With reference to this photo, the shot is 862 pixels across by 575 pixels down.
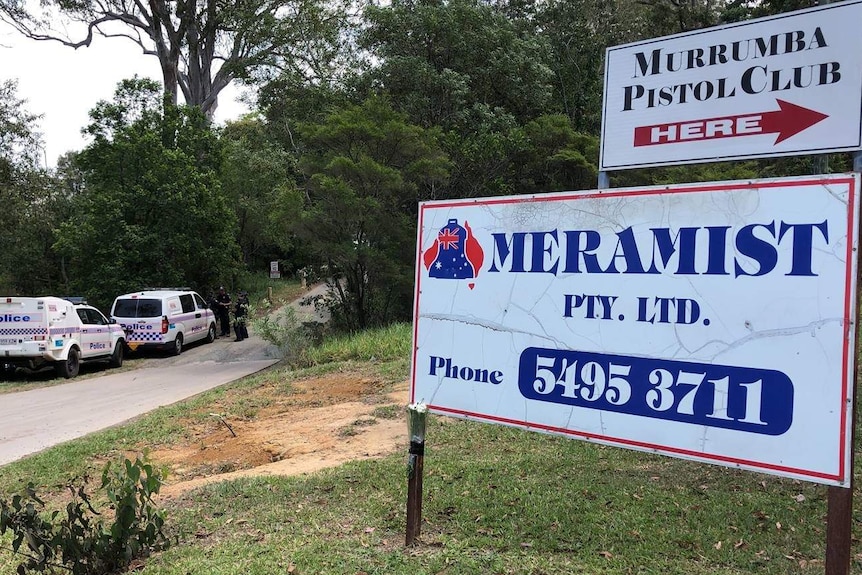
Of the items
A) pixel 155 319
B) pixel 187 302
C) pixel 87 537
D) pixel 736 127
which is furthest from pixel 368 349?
pixel 736 127

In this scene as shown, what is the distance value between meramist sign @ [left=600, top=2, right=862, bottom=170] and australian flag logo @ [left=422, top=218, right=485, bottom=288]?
0.99m

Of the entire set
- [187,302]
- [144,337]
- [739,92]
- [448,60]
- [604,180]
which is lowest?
[144,337]

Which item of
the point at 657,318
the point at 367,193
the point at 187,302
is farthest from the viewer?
the point at 187,302

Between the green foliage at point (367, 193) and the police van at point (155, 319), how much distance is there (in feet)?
14.8

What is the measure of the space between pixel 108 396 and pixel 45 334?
3.06 m

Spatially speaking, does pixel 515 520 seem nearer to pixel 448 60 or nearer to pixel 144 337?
pixel 144 337

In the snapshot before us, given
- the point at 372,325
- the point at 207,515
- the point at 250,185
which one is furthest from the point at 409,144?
the point at 250,185

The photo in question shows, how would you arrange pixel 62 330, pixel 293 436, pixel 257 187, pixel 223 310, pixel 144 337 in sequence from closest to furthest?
pixel 293 436 < pixel 62 330 < pixel 144 337 < pixel 223 310 < pixel 257 187

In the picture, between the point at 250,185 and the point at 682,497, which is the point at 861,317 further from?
the point at 250,185

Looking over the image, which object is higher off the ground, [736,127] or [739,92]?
[739,92]

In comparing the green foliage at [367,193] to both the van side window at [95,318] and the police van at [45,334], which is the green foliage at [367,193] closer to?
the van side window at [95,318]

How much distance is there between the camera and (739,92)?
4.00m

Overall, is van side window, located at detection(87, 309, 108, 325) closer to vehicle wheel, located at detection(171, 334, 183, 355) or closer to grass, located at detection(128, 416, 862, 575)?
vehicle wheel, located at detection(171, 334, 183, 355)

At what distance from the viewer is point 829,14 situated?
12.4 feet
